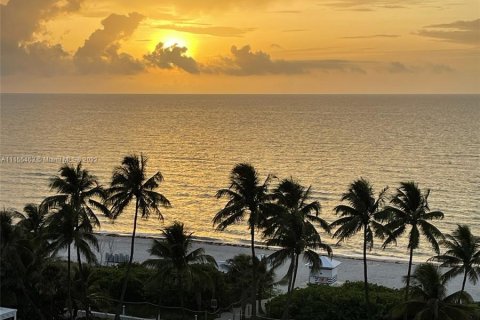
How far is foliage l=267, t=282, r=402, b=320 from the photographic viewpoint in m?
33.5

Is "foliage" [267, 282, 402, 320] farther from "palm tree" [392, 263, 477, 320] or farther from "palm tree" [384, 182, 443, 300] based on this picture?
"palm tree" [392, 263, 477, 320]

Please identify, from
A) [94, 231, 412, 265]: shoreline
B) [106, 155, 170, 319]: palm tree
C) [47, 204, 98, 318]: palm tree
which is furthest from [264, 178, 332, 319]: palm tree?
[94, 231, 412, 265]: shoreline

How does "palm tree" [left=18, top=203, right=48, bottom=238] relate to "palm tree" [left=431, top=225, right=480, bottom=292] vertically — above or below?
above

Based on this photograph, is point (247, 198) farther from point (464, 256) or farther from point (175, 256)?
point (464, 256)

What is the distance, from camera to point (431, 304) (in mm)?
27016

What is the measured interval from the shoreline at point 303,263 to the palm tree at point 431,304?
1630 centimetres

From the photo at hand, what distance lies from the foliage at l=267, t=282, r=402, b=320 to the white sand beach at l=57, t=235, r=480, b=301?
8.55 meters

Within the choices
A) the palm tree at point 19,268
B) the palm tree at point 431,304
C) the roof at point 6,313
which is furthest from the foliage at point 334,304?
the roof at point 6,313

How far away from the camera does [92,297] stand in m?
32.8

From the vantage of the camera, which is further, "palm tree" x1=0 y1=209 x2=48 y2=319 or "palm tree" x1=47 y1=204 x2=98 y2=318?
"palm tree" x1=47 y1=204 x2=98 y2=318

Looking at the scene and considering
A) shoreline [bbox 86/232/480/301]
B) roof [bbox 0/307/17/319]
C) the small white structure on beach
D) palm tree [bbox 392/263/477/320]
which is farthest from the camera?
shoreline [bbox 86/232/480/301]

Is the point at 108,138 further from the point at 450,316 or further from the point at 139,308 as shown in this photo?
the point at 450,316

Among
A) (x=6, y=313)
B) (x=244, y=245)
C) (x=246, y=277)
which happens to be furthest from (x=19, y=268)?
(x=244, y=245)

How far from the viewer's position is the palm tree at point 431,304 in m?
26.7
